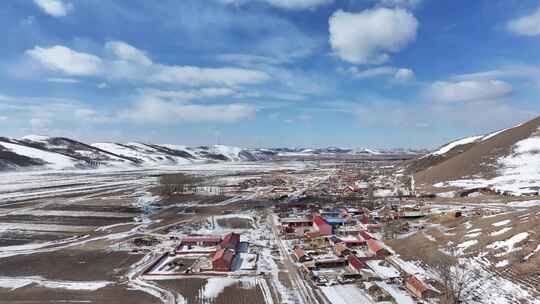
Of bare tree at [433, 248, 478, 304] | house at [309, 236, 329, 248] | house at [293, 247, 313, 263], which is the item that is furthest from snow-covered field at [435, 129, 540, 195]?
house at [293, 247, 313, 263]

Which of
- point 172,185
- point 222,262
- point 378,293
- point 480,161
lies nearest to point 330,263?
point 378,293

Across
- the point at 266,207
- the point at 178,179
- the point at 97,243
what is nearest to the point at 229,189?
the point at 178,179

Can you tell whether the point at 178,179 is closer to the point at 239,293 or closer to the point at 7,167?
the point at 239,293

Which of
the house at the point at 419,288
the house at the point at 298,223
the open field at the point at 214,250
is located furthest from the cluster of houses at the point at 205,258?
the house at the point at 419,288

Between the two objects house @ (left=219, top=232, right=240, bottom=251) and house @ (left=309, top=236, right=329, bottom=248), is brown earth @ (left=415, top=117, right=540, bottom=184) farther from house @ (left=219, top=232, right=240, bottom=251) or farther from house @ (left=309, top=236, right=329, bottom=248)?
house @ (left=219, top=232, right=240, bottom=251)

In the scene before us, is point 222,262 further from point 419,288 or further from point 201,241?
point 419,288

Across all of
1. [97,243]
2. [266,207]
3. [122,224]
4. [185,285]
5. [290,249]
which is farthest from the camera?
[266,207]

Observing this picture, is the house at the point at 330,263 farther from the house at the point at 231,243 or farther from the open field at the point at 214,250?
the house at the point at 231,243

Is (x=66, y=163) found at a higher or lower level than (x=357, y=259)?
higher
